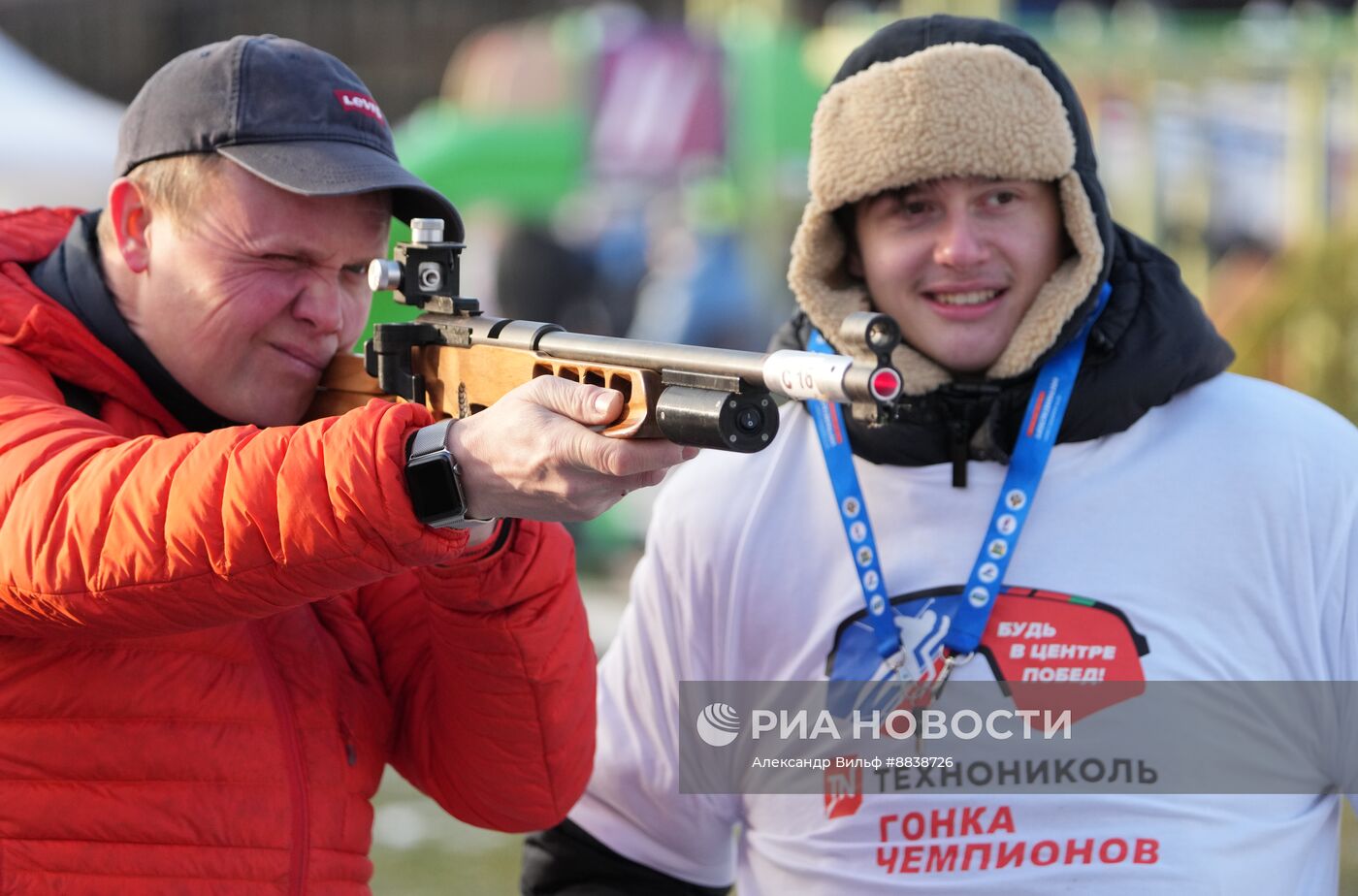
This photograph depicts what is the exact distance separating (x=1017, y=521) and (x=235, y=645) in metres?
1.27

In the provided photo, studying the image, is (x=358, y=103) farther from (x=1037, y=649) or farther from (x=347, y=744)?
(x=1037, y=649)

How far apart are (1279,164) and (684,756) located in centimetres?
1172

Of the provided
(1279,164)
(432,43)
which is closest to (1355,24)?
(1279,164)

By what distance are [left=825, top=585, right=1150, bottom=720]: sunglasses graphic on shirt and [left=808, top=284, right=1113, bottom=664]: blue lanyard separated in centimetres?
3

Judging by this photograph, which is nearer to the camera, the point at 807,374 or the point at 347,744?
the point at 807,374

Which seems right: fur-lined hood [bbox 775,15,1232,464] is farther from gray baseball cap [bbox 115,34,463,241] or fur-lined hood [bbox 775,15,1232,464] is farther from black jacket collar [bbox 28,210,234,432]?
black jacket collar [bbox 28,210,234,432]

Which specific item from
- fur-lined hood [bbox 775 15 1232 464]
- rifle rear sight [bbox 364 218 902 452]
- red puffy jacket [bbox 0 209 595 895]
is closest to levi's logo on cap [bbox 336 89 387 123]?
rifle rear sight [bbox 364 218 902 452]

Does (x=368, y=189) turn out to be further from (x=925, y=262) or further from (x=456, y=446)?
(x=925, y=262)

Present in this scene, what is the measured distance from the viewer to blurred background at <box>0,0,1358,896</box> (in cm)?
1053

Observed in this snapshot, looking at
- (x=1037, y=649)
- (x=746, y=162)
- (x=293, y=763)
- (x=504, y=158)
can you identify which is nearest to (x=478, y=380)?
(x=293, y=763)

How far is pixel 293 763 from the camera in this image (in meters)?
2.25

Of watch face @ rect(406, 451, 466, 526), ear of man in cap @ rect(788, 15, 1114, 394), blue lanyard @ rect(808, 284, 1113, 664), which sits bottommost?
blue lanyard @ rect(808, 284, 1113, 664)

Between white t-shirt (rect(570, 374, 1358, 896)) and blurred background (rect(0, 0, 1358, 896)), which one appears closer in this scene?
white t-shirt (rect(570, 374, 1358, 896))

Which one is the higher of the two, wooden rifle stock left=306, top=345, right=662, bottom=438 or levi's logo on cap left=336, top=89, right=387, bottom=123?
levi's logo on cap left=336, top=89, right=387, bottom=123
